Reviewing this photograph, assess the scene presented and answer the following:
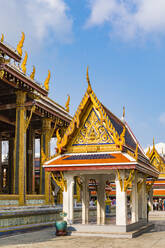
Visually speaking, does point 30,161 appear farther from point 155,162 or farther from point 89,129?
point 155,162

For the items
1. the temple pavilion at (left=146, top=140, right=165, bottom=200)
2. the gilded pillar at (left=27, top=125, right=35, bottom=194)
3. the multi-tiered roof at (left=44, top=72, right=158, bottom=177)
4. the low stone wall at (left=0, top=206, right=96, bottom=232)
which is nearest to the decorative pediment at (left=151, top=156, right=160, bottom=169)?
the temple pavilion at (left=146, top=140, right=165, bottom=200)

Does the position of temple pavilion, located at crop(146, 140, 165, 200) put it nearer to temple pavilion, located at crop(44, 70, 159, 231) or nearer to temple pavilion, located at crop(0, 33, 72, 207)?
temple pavilion, located at crop(0, 33, 72, 207)

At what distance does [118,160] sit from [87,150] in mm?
1945

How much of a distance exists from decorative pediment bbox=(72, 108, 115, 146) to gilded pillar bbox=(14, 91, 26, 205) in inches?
283

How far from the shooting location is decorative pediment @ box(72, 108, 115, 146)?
15609 mm

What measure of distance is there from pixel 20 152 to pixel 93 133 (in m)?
8.08

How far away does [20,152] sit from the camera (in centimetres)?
2231

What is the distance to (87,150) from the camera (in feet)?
51.7

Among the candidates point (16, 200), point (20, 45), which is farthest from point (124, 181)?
point (20, 45)

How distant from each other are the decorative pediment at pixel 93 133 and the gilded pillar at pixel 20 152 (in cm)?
719

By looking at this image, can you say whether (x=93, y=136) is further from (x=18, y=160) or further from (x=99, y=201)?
(x=18, y=160)

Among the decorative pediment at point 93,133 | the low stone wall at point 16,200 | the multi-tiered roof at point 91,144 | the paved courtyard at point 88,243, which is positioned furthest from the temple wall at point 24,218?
the decorative pediment at point 93,133

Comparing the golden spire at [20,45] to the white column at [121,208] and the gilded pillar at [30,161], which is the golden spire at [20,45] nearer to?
the gilded pillar at [30,161]

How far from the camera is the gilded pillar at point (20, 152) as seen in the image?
71.0 feet
